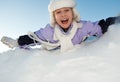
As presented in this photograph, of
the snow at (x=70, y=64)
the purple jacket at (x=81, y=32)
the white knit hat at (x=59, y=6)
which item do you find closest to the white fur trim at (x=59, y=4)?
the white knit hat at (x=59, y=6)

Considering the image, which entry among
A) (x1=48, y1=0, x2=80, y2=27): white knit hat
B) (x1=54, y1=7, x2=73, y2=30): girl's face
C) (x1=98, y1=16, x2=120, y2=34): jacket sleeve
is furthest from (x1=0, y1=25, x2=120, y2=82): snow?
(x1=48, y1=0, x2=80, y2=27): white knit hat

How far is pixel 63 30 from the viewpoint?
287cm

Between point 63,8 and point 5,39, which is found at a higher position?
point 63,8

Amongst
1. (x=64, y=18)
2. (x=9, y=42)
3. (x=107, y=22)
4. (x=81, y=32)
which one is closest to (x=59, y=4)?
(x=64, y=18)

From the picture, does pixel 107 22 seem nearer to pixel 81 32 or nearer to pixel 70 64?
pixel 81 32

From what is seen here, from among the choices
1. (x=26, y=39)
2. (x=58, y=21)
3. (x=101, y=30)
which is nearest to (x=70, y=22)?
(x=58, y=21)

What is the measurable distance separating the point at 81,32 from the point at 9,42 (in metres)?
0.77

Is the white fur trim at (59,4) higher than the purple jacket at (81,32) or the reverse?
higher

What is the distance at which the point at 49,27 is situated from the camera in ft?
9.71

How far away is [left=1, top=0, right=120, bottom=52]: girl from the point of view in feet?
9.04

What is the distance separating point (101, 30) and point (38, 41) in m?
0.64

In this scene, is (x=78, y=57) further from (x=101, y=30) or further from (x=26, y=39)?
(x=26, y=39)

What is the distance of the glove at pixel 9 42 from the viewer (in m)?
3.06

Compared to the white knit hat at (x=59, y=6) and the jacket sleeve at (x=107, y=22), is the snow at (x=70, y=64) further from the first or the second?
the white knit hat at (x=59, y=6)
